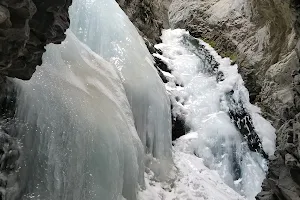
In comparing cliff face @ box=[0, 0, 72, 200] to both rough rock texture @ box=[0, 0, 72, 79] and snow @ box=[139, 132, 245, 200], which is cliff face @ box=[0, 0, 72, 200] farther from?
snow @ box=[139, 132, 245, 200]

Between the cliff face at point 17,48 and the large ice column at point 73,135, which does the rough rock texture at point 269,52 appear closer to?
the large ice column at point 73,135

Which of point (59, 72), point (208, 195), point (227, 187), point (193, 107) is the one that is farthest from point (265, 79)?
point (59, 72)

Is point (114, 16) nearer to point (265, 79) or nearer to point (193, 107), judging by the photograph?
point (193, 107)

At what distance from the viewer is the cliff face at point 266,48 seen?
4.02 metres

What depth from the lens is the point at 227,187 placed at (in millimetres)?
5363

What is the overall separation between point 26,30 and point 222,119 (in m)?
5.07

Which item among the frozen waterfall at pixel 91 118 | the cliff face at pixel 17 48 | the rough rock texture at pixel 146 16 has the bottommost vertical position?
the rough rock texture at pixel 146 16

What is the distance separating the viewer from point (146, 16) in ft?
28.6

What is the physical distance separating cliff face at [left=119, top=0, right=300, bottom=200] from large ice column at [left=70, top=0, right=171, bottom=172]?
5.01ft

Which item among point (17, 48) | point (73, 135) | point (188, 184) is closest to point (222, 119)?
point (188, 184)

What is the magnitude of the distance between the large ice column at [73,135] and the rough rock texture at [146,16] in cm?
413

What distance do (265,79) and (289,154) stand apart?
3341 millimetres

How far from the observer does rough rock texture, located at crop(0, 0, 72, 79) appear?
2.04 meters

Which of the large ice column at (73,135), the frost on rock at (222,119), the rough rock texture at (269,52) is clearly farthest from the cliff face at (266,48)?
the large ice column at (73,135)
